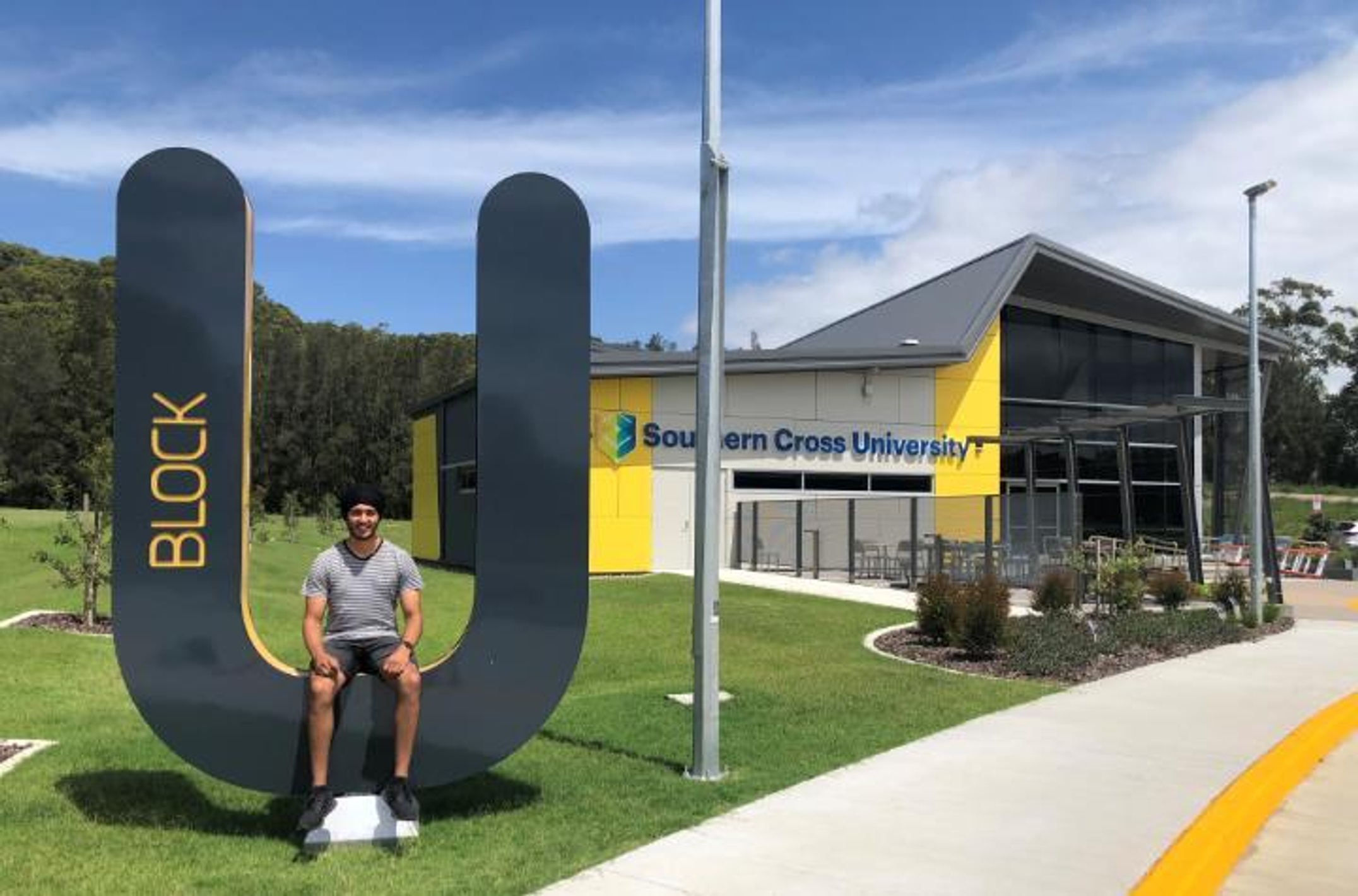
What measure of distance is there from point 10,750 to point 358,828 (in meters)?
3.18

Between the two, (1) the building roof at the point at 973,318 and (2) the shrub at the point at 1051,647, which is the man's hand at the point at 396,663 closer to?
(2) the shrub at the point at 1051,647

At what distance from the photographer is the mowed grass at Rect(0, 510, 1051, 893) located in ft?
16.0

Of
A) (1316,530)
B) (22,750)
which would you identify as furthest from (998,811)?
(1316,530)

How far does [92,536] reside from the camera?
1278cm

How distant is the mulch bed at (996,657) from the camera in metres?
11.1

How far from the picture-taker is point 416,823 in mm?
5332

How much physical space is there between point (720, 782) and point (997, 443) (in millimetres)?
23111

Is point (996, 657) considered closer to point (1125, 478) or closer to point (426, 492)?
point (1125, 478)

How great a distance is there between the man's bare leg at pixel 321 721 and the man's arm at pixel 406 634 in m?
0.26

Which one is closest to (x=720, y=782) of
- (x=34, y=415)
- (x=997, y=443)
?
(x=997, y=443)

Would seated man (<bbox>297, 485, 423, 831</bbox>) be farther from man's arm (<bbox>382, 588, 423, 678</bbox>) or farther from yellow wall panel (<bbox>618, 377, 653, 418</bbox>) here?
yellow wall panel (<bbox>618, 377, 653, 418</bbox>)

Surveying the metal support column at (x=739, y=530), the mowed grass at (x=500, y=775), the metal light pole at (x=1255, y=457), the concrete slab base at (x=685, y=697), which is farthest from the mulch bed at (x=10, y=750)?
the metal support column at (x=739, y=530)

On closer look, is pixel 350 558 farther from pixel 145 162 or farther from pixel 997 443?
pixel 997 443

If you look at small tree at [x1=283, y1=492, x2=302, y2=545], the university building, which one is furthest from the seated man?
small tree at [x1=283, y1=492, x2=302, y2=545]
